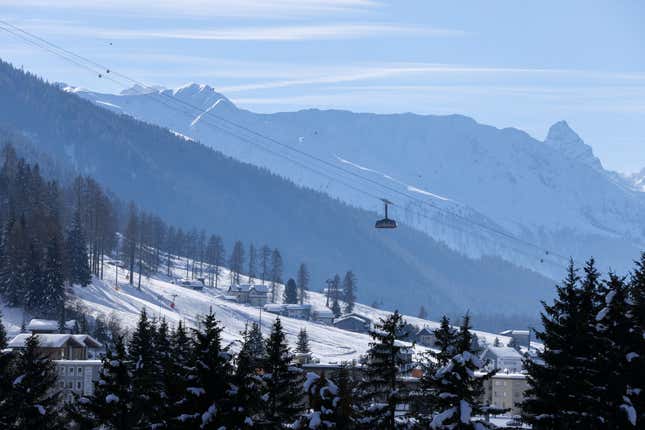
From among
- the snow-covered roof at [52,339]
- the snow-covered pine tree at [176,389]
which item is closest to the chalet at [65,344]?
the snow-covered roof at [52,339]

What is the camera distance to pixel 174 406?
55844 mm

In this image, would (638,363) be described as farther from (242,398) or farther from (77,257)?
(77,257)

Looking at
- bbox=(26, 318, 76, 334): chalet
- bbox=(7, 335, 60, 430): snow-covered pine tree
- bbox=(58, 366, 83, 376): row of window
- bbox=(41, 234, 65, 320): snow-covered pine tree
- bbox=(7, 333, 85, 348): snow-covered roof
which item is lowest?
bbox=(58, 366, 83, 376): row of window

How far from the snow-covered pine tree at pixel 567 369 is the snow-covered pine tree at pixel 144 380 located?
A: 59.8ft

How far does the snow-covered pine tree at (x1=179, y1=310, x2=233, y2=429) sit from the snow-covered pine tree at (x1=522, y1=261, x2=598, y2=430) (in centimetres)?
1303

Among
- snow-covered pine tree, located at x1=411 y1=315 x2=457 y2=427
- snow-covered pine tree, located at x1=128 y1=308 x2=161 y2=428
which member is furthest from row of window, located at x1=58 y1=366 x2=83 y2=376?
snow-covered pine tree, located at x1=411 y1=315 x2=457 y2=427

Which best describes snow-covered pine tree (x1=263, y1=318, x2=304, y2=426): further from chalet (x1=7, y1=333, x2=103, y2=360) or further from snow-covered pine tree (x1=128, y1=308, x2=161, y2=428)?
chalet (x1=7, y1=333, x2=103, y2=360)

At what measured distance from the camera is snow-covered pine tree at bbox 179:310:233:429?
55.3m

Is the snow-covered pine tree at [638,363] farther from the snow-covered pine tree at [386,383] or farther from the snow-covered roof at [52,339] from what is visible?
the snow-covered roof at [52,339]

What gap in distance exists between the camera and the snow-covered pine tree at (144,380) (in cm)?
6938

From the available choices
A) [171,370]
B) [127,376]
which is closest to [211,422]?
[171,370]

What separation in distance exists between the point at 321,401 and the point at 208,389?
465 cm

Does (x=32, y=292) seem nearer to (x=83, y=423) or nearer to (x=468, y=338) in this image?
(x=83, y=423)

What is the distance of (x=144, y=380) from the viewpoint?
247 ft
